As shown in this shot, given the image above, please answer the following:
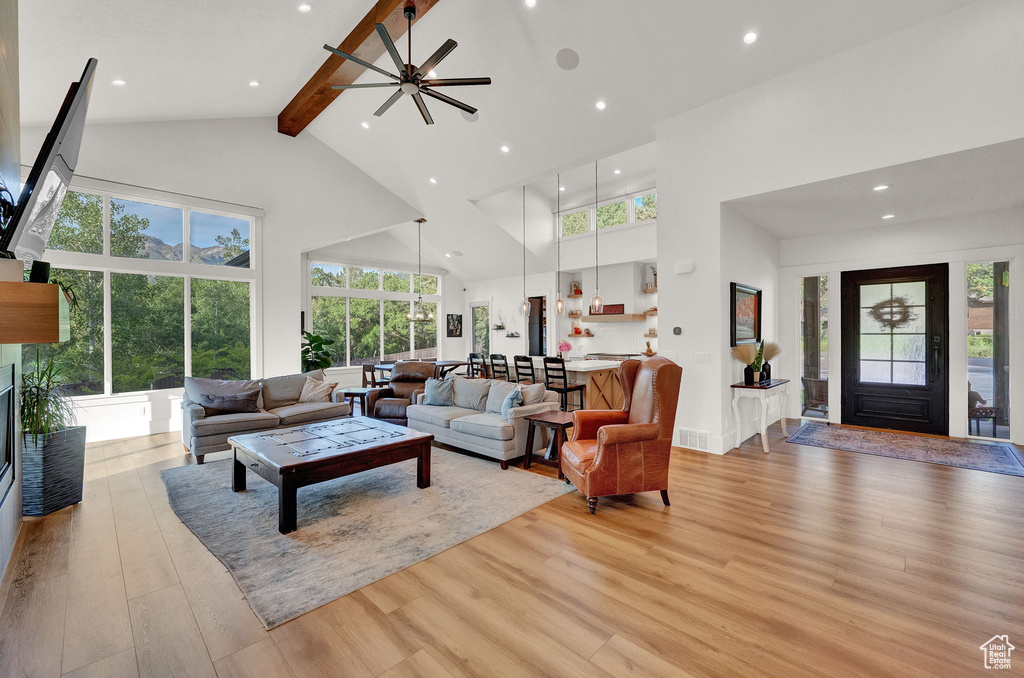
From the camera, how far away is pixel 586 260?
8.76 metres

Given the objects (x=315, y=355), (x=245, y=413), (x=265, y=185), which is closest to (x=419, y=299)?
(x=315, y=355)

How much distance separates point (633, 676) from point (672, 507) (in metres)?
1.80

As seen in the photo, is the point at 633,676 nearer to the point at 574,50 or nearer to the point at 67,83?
Result: the point at 574,50

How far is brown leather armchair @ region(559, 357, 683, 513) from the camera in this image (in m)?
3.21

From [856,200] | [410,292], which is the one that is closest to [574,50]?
[856,200]

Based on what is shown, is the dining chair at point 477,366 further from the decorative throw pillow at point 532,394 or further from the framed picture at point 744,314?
the framed picture at point 744,314

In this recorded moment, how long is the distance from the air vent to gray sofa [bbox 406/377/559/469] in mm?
1519

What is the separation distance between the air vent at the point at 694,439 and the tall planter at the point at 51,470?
18.0 feet

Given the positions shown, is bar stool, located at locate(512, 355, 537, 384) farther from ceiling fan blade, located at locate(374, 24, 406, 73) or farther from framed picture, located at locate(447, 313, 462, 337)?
framed picture, located at locate(447, 313, 462, 337)

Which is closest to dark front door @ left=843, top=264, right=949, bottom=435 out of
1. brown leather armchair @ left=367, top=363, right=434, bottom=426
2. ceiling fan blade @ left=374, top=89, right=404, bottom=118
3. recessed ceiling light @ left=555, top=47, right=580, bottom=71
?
recessed ceiling light @ left=555, top=47, right=580, bottom=71

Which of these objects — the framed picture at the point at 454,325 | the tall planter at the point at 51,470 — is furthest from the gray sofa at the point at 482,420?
the framed picture at the point at 454,325

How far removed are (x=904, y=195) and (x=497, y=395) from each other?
4.62 m

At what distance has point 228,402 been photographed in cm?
491

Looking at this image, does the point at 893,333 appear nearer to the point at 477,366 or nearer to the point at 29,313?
the point at 477,366
